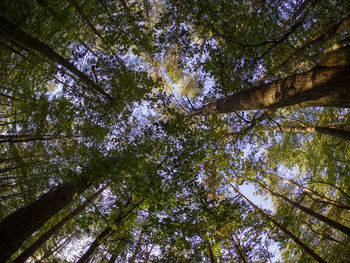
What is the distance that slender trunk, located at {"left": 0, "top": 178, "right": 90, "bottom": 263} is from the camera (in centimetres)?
283

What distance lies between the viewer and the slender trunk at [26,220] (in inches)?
111

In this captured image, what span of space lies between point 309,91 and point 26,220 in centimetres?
542

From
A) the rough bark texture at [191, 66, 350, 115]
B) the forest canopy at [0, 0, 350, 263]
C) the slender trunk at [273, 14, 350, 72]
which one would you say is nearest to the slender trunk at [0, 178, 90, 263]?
the forest canopy at [0, 0, 350, 263]

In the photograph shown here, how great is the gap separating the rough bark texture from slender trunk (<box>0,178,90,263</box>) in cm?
373

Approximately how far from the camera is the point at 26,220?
3.20 metres

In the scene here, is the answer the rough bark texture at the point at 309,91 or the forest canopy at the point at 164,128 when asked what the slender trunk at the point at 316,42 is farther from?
the rough bark texture at the point at 309,91

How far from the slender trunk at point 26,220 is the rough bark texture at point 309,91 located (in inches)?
147

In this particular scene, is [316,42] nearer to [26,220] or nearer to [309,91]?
[309,91]

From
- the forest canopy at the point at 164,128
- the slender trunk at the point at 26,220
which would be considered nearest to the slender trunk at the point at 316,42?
the forest canopy at the point at 164,128

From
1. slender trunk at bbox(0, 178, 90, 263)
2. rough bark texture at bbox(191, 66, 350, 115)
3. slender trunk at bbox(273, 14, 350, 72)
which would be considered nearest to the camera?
rough bark texture at bbox(191, 66, 350, 115)

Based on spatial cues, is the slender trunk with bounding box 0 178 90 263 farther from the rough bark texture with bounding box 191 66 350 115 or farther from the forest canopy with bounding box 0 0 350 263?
the rough bark texture with bounding box 191 66 350 115

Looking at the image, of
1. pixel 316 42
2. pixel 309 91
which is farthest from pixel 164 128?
pixel 316 42

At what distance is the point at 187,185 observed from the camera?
3631 millimetres

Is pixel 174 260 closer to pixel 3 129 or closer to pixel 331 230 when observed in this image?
pixel 331 230
